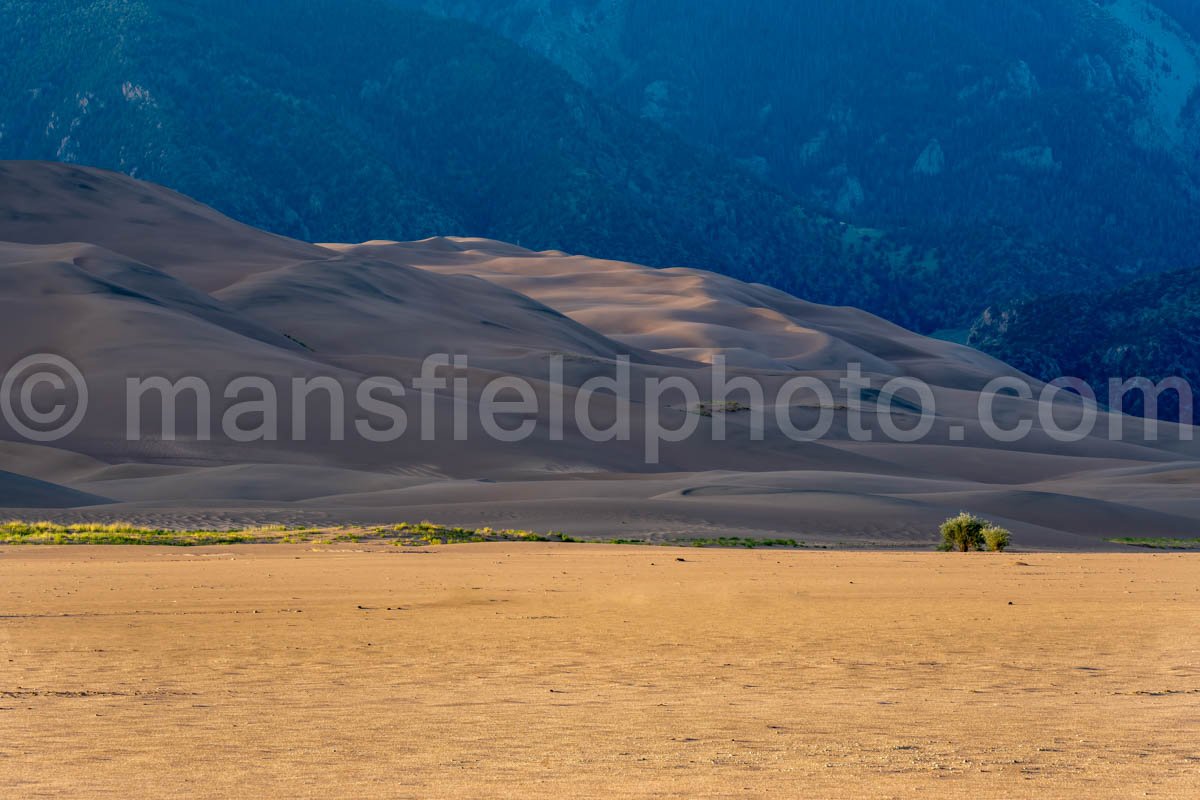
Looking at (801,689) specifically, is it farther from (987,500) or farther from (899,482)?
(899,482)

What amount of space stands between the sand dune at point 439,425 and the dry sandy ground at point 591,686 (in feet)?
41.2

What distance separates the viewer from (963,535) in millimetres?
25562

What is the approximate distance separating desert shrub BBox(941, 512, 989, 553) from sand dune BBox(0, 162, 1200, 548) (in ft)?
6.02

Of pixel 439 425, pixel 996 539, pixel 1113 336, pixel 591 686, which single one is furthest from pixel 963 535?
pixel 1113 336

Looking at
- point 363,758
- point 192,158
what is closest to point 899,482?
point 363,758

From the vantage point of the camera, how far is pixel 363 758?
23.9 ft

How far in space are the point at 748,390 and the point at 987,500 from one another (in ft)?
129

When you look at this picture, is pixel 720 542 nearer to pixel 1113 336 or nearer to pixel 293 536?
pixel 293 536

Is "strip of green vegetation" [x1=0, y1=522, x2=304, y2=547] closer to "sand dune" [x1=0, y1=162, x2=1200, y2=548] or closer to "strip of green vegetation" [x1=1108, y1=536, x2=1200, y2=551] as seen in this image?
"sand dune" [x1=0, y1=162, x2=1200, y2=548]

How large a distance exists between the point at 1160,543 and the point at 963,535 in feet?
19.8

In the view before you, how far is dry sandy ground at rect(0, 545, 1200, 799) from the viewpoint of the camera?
6930 millimetres

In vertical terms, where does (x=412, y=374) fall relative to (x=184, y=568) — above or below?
above

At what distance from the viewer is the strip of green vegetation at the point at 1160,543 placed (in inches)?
1123

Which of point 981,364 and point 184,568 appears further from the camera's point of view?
point 981,364
